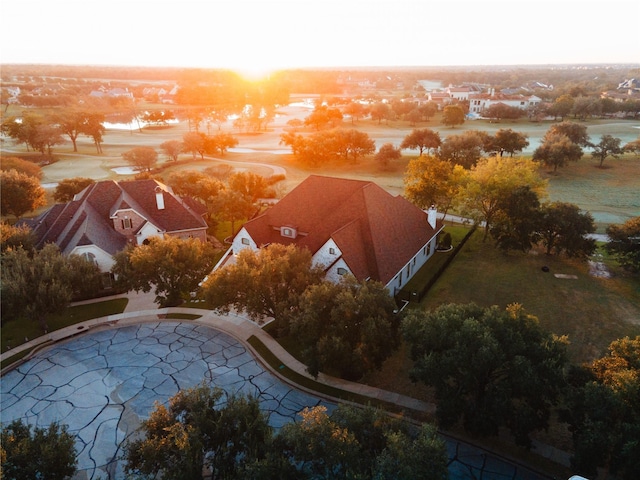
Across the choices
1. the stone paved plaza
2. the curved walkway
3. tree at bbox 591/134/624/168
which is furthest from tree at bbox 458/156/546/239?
tree at bbox 591/134/624/168

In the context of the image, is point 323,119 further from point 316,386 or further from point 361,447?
point 361,447

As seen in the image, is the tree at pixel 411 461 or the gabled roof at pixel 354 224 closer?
the tree at pixel 411 461

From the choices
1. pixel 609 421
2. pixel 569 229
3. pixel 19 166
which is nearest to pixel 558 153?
pixel 569 229

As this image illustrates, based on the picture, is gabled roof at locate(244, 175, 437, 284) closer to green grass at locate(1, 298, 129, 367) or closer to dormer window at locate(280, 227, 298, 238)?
dormer window at locate(280, 227, 298, 238)

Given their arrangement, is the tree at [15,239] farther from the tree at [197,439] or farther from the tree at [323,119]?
the tree at [323,119]

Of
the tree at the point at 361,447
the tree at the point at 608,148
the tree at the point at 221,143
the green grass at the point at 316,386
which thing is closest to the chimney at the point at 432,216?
the green grass at the point at 316,386

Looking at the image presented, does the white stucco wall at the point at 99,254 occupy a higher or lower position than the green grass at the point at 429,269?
higher

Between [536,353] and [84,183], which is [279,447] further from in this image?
[84,183]
